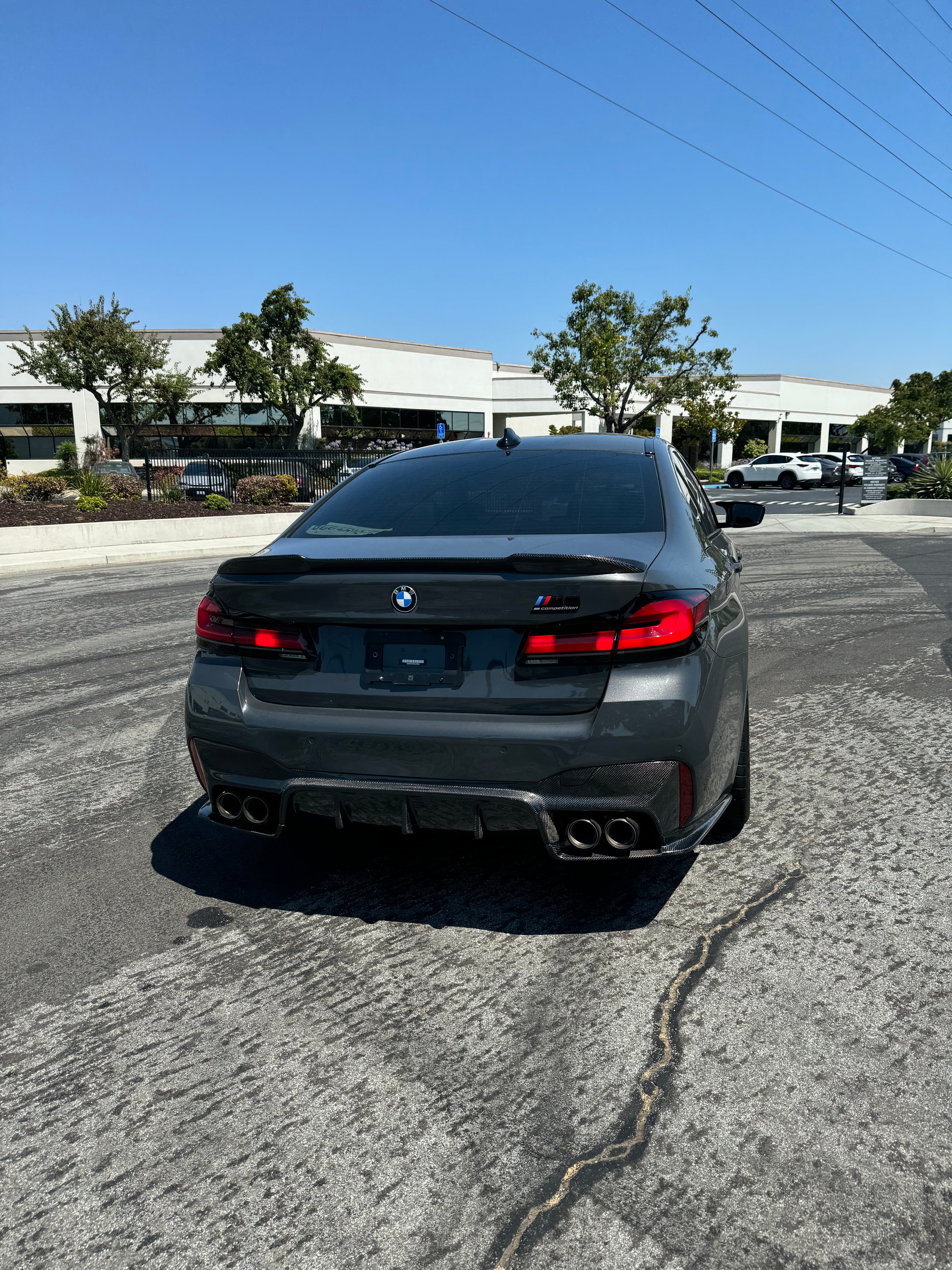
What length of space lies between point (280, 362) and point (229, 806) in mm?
44138

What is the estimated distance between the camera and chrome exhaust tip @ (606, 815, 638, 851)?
9.07ft

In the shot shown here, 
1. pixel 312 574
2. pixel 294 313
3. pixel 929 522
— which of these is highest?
pixel 294 313

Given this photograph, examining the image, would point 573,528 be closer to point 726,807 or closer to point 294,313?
point 726,807

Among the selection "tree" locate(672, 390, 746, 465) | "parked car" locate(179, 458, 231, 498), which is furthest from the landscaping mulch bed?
"tree" locate(672, 390, 746, 465)

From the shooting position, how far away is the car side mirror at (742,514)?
5.66m

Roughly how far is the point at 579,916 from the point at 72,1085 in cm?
161

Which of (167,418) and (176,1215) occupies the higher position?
(167,418)

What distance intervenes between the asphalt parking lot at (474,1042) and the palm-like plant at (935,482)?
2586 cm

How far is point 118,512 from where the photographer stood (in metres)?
21.5

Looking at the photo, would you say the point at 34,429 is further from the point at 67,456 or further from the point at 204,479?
the point at 204,479

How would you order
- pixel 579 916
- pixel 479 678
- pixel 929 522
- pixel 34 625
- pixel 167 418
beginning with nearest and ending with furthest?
pixel 479 678, pixel 579 916, pixel 34 625, pixel 929 522, pixel 167 418

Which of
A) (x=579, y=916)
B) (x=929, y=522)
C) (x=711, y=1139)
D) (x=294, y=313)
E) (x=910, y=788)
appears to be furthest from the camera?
(x=294, y=313)

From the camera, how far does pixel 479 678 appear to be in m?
2.79

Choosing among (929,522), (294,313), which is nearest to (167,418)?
(294,313)
